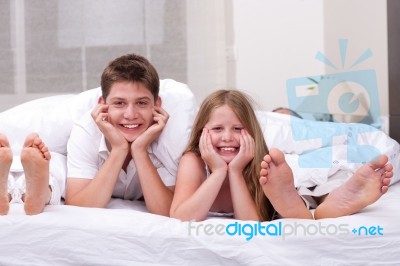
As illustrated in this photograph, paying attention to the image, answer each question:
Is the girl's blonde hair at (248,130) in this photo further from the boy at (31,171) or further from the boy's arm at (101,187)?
the boy at (31,171)

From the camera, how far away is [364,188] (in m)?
1.19

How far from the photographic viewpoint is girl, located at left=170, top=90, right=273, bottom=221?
4.17 ft

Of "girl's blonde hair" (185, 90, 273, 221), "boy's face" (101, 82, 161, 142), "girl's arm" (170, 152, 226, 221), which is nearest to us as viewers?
"girl's arm" (170, 152, 226, 221)

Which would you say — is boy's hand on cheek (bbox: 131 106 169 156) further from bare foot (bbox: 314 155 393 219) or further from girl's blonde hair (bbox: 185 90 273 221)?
bare foot (bbox: 314 155 393 219)

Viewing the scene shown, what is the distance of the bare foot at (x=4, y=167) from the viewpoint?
1.18 m

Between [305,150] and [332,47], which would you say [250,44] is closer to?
[332,47]

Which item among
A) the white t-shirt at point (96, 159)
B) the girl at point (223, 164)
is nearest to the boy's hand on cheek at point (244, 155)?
the girl at point (223, 164)

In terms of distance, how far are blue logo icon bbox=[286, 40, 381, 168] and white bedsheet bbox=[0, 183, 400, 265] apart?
1.70 ft

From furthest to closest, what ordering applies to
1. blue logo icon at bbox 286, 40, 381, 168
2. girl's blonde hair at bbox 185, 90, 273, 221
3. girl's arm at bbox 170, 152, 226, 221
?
blue logo icon at bbox 286, 40, 381, 168, girl's blonde hair at bbox 185, 90, 273, 221, girl's arm at bbox 170, 152, 226, 221

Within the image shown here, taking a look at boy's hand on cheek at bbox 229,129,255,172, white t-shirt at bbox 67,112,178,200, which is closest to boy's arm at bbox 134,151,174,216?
white t-shirt at bbox 67,112,178,200

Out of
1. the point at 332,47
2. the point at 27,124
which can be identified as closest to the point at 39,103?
the point at 27,124

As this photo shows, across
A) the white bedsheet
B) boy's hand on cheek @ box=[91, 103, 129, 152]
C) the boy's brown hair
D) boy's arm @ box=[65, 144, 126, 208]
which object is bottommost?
the white bedsheet

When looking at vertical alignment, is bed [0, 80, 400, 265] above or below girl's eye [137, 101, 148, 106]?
below

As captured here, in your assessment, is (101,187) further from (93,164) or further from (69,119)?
(69,119)
